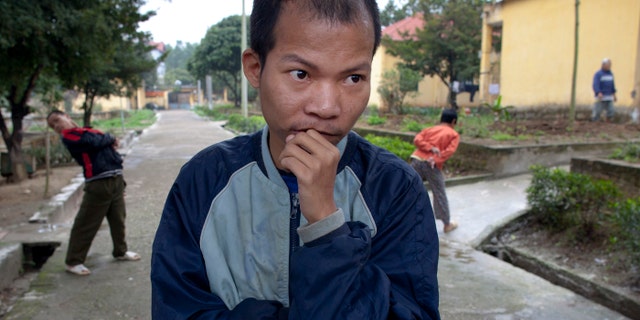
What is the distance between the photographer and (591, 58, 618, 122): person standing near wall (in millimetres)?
10945

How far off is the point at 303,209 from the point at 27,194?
26.8 ft

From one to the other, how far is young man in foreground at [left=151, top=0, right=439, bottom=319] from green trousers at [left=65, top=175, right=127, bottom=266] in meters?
3.65

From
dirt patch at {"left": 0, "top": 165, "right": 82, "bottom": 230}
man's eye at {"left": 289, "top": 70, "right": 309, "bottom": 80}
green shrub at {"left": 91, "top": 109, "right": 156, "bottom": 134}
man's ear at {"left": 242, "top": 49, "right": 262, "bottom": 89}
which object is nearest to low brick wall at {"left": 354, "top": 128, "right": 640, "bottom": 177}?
dirt patch at {"left": 0, "top": 165, "right": 82, "bottom": 230}

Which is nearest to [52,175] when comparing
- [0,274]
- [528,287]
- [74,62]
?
[74,62]

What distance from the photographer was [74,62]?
288 inches

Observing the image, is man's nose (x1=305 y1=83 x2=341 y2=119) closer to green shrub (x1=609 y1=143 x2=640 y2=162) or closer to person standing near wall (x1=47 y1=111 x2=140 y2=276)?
person standing near wall (x1=47 y1=111 x2=140 y2=276)

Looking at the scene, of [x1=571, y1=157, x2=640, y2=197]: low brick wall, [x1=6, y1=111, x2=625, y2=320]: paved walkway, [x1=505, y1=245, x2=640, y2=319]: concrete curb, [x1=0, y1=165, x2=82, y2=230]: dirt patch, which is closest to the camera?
[x1=6, y1=111, x2=625, y2=320]: paved walkway

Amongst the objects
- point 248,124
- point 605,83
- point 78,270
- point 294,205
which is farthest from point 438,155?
point 248,124

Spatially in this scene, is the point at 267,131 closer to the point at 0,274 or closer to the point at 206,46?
the point at 0,274

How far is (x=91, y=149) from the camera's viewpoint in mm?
4426

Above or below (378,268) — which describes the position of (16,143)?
below

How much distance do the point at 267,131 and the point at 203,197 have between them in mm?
255

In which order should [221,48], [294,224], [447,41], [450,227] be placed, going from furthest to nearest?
[221,48] → [447,41] → [450,227] → [294,224]

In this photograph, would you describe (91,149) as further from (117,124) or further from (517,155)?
(117,124)
